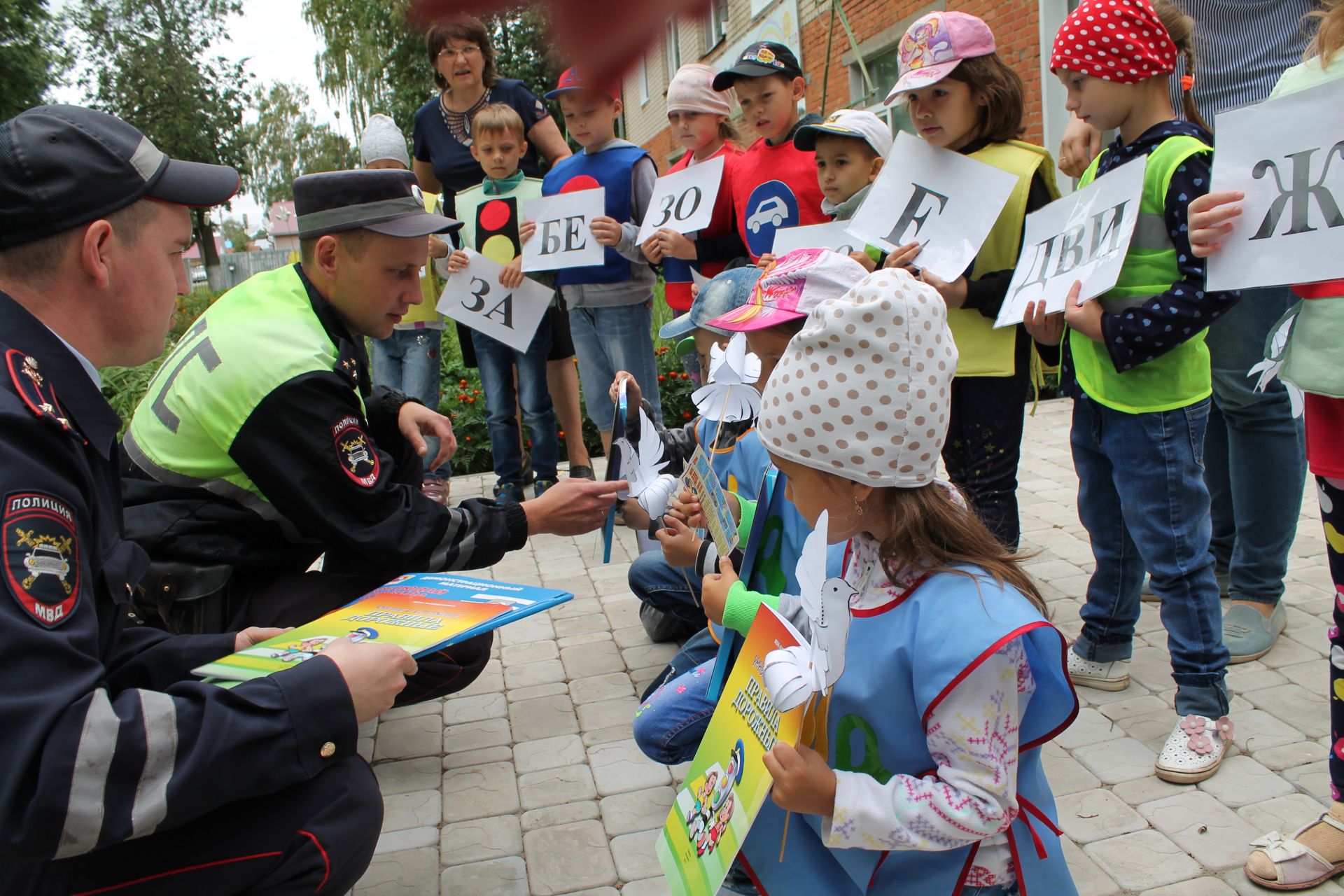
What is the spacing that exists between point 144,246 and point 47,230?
0.17 meters

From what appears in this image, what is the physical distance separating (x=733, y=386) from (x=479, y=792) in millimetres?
1410

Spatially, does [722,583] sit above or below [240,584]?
above

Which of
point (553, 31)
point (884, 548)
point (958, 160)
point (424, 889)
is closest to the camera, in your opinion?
point (553, 31)

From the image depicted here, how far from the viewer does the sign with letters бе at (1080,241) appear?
2.42 meters

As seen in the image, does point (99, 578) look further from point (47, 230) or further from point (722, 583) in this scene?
point (722, 583)

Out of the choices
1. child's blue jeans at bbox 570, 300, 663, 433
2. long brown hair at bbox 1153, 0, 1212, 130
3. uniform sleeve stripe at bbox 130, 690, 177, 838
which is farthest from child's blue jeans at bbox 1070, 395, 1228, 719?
child's blue jeans at bbox 570, 300, 663, 433

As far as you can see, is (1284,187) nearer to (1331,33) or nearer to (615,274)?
(1331,33)

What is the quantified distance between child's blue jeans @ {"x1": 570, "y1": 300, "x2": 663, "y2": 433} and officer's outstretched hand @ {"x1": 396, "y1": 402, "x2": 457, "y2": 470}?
1629mm

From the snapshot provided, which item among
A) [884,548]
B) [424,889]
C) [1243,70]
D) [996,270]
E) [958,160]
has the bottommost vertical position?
[424,889]

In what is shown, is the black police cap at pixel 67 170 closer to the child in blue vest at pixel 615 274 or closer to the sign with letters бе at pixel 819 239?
the sign with letters бе at pixel 819 239

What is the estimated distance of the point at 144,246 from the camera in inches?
73.1

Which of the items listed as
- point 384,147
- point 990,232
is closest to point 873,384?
point 990,232

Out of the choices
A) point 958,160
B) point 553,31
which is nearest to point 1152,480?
point 958,160

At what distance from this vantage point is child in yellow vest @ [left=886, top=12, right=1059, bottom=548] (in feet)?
9.79
